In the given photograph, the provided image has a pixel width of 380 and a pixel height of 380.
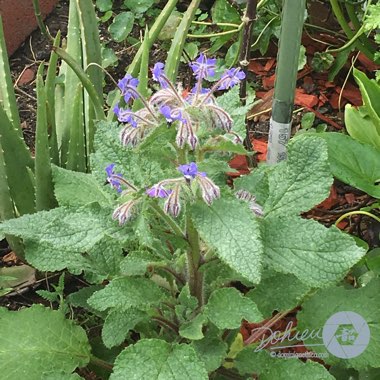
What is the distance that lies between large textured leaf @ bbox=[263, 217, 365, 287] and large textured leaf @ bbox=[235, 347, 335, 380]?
200 millimetres

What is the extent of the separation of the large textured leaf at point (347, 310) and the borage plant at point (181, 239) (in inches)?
Result: 0.5

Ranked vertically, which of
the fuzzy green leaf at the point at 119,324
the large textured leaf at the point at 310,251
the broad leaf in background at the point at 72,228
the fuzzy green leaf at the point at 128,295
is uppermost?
the broad leaf in background at the point at 72,228

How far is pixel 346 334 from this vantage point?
1297 millimetres

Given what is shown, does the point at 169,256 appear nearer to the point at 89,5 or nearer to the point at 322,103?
the point at 89,5

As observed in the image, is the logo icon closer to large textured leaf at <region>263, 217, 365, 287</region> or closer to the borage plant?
the borage plant

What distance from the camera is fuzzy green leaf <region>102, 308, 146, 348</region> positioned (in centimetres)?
122

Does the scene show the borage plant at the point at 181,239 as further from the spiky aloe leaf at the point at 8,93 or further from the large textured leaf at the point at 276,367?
the spiky aloe leaf at the point at 8,93

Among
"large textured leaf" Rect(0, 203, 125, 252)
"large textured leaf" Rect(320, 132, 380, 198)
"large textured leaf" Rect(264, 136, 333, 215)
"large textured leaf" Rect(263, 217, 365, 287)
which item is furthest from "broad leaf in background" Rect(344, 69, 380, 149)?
"large textured leaf" Rect(0, 203, 125, 252)

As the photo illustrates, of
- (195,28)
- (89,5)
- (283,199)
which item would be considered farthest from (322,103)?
(283,199)

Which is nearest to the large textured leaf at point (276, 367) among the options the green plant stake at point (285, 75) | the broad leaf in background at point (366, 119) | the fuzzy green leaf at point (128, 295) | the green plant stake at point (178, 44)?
A: the fuzzy green leaf at point (128, 295)

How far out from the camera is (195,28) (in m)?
2.39

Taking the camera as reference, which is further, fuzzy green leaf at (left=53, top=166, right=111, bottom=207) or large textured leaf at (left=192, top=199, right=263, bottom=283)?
fuzzy green leaf at (left=53, top=166, right=111, bottom=207)

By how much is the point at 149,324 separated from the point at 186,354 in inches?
9.4

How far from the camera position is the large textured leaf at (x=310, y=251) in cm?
107
